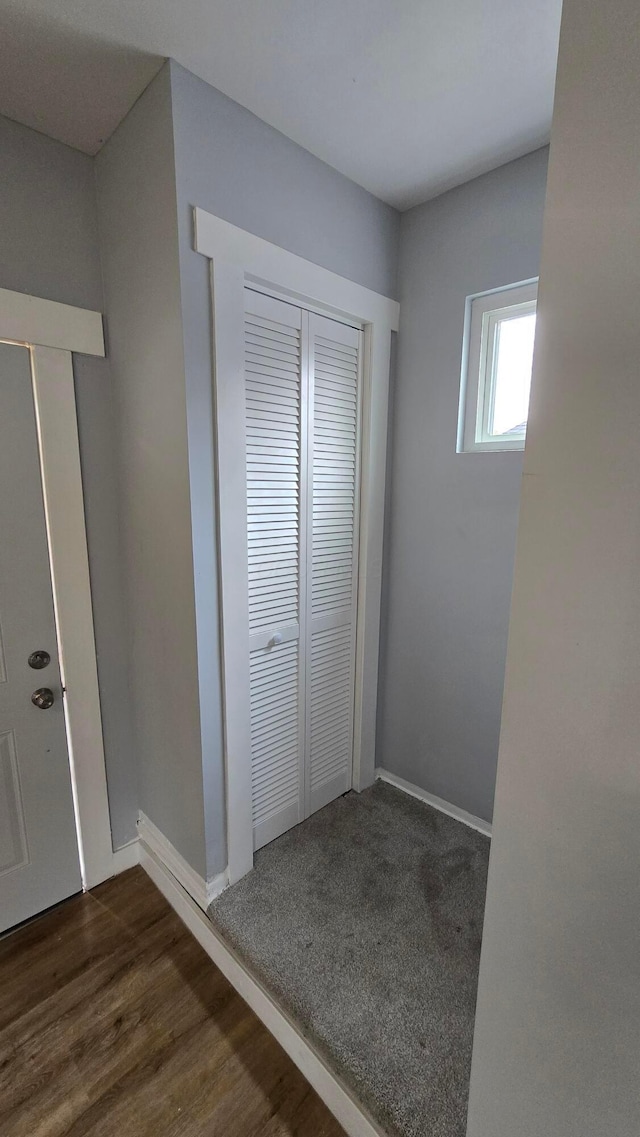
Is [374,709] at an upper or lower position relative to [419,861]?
upper

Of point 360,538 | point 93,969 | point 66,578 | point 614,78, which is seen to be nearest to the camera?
point 614,78

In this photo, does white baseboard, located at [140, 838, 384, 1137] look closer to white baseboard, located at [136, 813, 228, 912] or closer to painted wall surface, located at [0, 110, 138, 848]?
white baseboard, located at [136, 813, 228, 912]

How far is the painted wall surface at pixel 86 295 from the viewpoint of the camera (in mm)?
1293

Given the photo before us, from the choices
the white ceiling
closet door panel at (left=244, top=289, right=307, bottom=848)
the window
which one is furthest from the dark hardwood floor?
the white ceiling

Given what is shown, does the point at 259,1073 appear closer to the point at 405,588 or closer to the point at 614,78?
the point at 405,588

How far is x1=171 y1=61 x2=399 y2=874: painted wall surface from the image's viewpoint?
1.15m

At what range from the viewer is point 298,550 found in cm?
162

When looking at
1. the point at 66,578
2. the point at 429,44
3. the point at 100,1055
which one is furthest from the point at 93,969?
the point at 429,44

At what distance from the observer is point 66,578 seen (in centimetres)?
150

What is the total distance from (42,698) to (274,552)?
897 mm

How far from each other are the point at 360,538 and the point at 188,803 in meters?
1.14

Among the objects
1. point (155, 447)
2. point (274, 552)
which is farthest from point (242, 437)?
point (274, 552)

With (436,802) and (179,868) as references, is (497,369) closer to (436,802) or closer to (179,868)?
(436,802)

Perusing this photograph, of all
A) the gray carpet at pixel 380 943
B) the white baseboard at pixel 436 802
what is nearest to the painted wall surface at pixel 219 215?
the gray carpet at pixel 380 943
